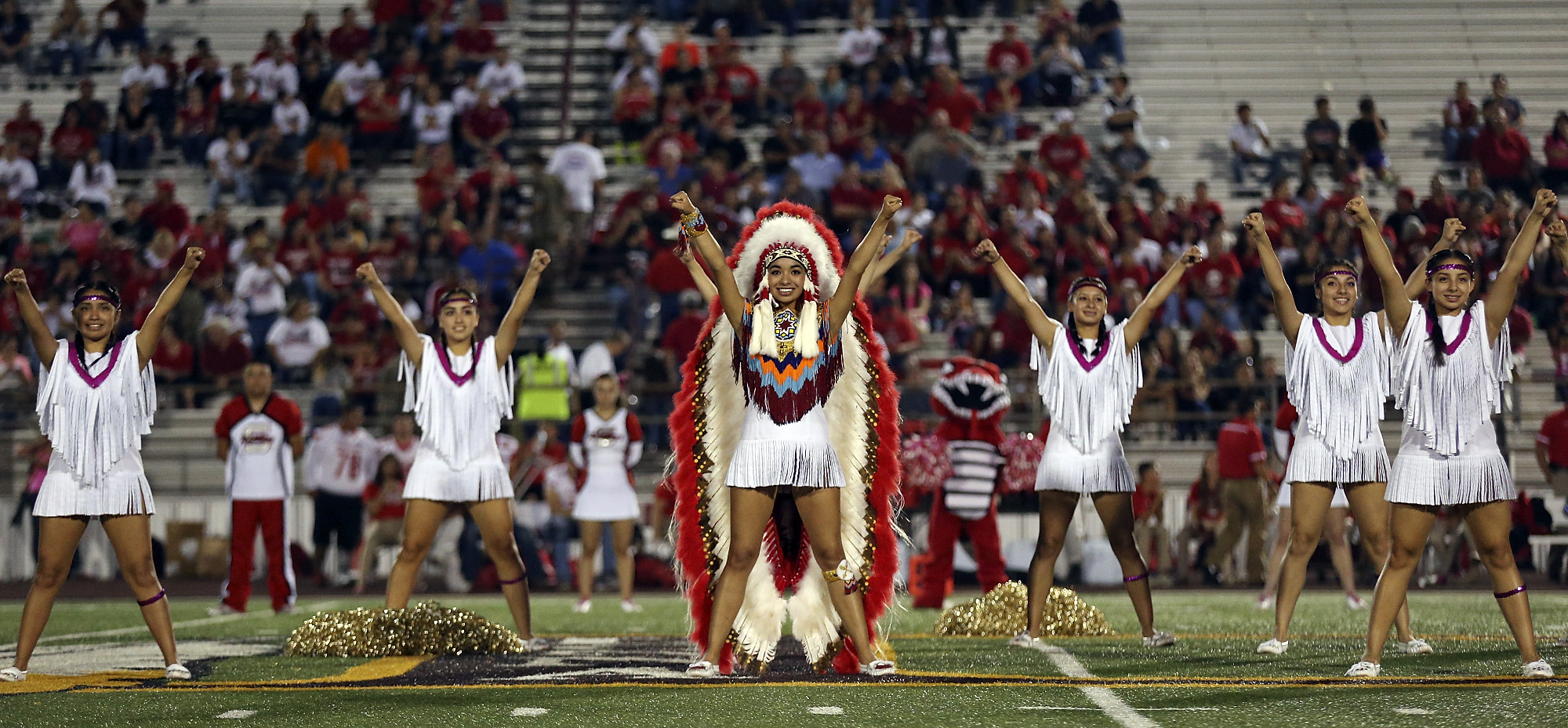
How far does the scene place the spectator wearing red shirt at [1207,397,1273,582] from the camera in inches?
539

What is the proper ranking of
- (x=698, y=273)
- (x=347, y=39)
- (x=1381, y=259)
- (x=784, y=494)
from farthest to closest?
(x=347, y=39) → (x=698, y=273) → (x=784, y=494) → (x=1381, y=259)

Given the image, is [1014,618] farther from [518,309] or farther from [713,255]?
[713,255]

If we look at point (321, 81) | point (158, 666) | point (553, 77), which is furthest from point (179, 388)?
point (158, 666)

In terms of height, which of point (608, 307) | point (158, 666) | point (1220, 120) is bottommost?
point (158, 666)

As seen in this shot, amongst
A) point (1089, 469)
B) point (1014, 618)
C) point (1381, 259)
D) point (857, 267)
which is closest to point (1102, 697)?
point (857, 267)

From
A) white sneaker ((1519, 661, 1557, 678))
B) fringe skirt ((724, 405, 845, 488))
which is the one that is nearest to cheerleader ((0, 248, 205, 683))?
fringe skirt ((724, 405, 845, 488))

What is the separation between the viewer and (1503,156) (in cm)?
1912

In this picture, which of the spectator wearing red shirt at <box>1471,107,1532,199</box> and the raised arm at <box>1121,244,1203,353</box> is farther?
the spectator wearing red shirt at <box>1471,107,1532,199</box>

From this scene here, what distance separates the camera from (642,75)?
67.2 feet

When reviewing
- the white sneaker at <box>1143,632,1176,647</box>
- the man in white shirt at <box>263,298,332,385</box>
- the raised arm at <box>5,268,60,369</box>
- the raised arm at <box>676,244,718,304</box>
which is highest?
the man in white shirt at <box>263,298,332,385</box>

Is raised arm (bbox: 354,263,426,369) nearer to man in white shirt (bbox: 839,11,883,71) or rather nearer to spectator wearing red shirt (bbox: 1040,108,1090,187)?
spectator wearing red shirt (bbox: 1040,108,1090,187)

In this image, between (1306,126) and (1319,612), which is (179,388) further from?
(1306,126)

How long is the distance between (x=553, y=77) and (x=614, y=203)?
3257 millimetres

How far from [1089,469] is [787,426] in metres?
1.99
